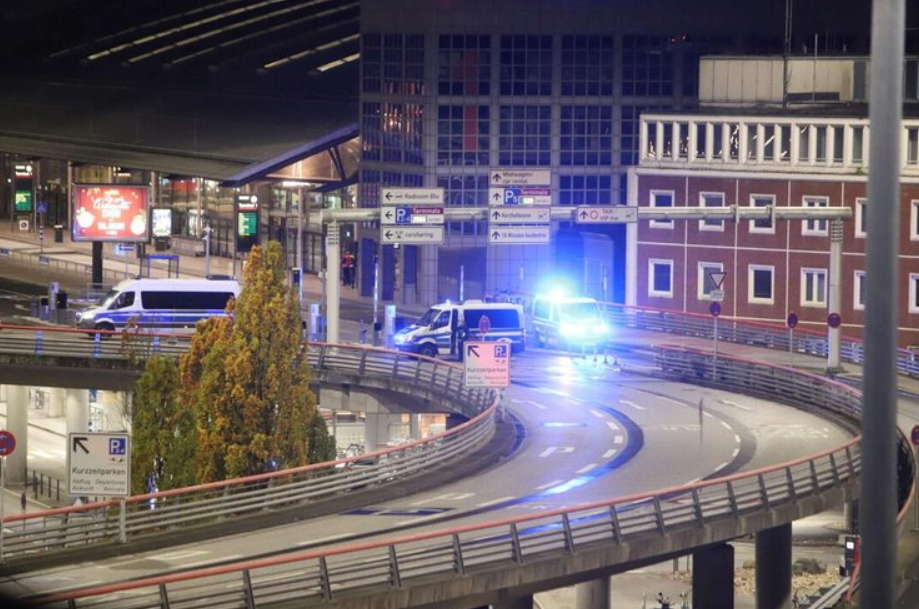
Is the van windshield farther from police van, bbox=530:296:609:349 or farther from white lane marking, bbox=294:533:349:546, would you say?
white lane marking, bbox=294:533:349:546

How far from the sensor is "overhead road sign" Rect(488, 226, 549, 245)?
208 feet

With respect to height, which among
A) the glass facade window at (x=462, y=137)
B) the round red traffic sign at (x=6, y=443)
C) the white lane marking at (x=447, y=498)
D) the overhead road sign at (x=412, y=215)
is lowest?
the white lane marking at (x=447, y=498)

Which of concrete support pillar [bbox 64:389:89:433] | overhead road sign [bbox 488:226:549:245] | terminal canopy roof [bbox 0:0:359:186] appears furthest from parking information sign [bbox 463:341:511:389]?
terminal canopy roof [bbox 0:0:359:186]

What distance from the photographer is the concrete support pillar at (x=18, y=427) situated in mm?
74000

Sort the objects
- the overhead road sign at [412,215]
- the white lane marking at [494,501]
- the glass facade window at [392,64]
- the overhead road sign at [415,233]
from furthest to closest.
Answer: the glass facade window at [392,64] → the overhead road sign at [412,215] → the overhead road sign at [415,233] → the white lane marking at [494,501]

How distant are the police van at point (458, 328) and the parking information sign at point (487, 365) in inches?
659

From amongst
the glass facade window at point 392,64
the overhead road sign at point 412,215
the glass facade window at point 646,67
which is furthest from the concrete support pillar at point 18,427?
the glass facade window at point 646,67

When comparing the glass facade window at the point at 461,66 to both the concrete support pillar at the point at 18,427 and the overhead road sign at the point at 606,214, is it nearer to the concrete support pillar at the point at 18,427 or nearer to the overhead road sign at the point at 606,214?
the concrete support pillar at the point at 18,427

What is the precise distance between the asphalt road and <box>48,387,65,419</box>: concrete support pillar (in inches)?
1351

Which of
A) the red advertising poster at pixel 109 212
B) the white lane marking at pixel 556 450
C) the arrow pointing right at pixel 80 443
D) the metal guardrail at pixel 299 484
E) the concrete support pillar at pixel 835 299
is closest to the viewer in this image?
the arrow pointing right at pixel 80 443

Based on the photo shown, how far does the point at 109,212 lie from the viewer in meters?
83.5

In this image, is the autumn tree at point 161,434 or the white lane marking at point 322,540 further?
the autumn tree at point 161,434

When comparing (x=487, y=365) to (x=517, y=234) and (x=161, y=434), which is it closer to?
(x=161, y=434)

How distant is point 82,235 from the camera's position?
83000 mm
